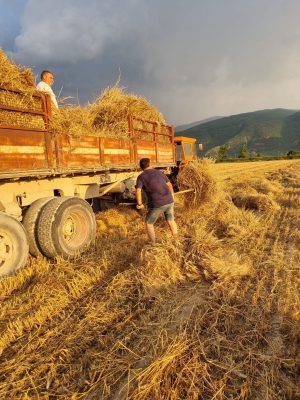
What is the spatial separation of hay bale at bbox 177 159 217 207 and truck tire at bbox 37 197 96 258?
10.8ft

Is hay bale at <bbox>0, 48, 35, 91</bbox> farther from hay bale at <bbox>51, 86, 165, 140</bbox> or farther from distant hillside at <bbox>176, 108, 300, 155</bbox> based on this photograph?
distant hillside at <bbox>176, 108, 300, 155</bbox>

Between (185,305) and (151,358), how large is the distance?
924mm

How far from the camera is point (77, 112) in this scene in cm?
645

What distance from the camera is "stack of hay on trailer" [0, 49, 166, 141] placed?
487 cm

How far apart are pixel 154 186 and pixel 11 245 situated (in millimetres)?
2496

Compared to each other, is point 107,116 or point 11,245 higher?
point 107,116

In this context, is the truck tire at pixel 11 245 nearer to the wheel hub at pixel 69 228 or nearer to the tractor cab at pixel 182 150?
A: the wheel hub at pixel 69 228

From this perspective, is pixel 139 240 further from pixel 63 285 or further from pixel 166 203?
pixel 63 285

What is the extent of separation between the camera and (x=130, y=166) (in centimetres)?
762

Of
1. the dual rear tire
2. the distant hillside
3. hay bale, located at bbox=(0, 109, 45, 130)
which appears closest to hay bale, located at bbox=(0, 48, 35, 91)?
hay bale, located at bbox=(0, 109, 45, 130)

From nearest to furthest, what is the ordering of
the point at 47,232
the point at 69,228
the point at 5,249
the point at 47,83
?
the point at 5,249 → the point at 47,232 → the point at 69,228 → the point at 47,83

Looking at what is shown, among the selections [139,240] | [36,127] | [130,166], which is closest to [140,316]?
[139,240]

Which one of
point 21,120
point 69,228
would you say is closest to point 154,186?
point 69,228

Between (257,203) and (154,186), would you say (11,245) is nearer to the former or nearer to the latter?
(154,186)
